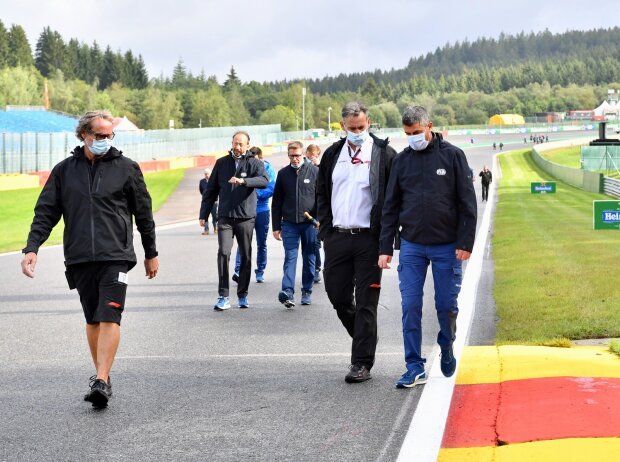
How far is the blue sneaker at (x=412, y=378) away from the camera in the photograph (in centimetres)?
736

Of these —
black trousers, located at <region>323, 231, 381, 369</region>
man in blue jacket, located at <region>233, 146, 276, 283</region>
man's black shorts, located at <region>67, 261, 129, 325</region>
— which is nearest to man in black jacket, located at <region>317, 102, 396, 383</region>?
black trousers, located at <region>323, 231, 381, 369</region>

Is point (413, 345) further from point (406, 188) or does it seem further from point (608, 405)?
point (608, 405)

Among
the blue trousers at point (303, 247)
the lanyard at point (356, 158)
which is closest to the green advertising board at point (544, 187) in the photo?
the blue trousers at point (303, 247)

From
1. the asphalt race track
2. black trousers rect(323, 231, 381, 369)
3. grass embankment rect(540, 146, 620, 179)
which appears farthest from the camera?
grass embankment rect(540, 146, 620, 179)

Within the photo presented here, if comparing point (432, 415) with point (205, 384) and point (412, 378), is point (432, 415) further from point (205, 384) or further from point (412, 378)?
point (205, 384)

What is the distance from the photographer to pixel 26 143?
163 ft

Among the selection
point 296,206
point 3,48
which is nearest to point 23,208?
point 296,206

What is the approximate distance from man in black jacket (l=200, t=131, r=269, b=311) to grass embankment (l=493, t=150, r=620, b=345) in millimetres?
2724

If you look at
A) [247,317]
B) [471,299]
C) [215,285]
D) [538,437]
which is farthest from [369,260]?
[215,285]

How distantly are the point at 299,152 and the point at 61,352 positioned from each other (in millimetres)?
4456

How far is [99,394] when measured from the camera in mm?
6730

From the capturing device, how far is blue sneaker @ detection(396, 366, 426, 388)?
7.36 metres

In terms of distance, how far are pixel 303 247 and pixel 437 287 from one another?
17.6 ft

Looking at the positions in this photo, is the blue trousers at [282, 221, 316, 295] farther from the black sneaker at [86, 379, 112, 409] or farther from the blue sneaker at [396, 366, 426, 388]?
the black sneaker at [86, 379, 112, 409]
